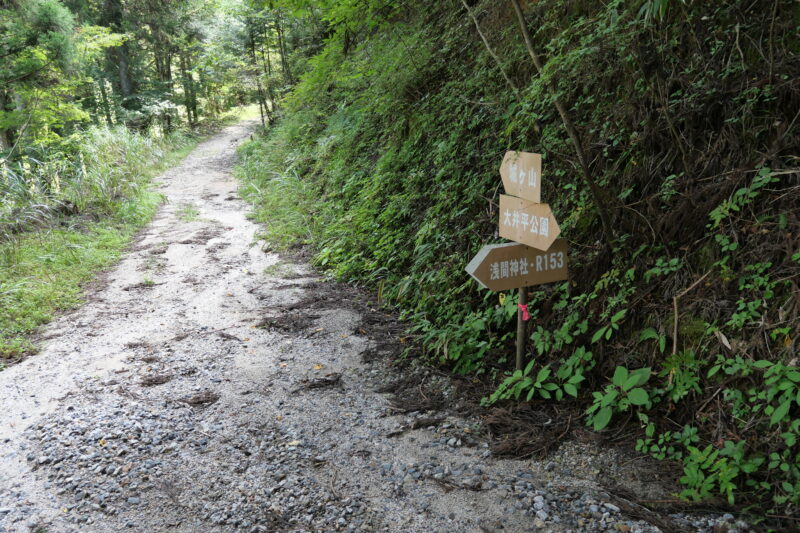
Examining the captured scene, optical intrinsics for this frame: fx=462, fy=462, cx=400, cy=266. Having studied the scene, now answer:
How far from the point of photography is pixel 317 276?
22.0ft

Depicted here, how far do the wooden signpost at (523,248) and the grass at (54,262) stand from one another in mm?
4609

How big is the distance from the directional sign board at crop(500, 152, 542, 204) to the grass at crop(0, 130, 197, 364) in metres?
4.87

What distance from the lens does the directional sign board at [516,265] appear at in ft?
10.1

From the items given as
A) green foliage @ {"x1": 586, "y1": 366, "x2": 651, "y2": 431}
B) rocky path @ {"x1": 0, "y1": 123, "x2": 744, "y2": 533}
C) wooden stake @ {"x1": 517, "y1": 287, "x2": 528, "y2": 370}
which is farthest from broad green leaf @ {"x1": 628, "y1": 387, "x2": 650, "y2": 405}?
wooden stake @ {"x1": 517, "y1": 287, "x2": 528, "y2": 370}

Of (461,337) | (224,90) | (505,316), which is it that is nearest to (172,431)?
(461,337)

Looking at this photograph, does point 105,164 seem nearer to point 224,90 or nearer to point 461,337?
point 461,337

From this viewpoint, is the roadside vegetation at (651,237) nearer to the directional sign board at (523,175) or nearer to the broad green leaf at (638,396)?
the broad green leaf at (638,396)

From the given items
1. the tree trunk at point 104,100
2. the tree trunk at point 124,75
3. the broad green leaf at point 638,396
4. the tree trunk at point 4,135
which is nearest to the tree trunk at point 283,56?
the tree trunk at point 124,75

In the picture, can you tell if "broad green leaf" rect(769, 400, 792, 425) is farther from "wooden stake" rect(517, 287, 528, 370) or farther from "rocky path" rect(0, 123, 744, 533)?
"wooden stake" rect(517, 287, 528, 370)

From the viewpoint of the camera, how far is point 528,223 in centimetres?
318

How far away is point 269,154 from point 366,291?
10976mm

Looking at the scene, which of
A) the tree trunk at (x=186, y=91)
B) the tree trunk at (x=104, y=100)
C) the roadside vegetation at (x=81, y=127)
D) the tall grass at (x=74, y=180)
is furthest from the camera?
the tree trunk at (x=186, y=91)

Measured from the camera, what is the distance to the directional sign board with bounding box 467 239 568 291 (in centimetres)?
307

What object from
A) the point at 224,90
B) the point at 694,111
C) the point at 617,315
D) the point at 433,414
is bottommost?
the point at 433,414
